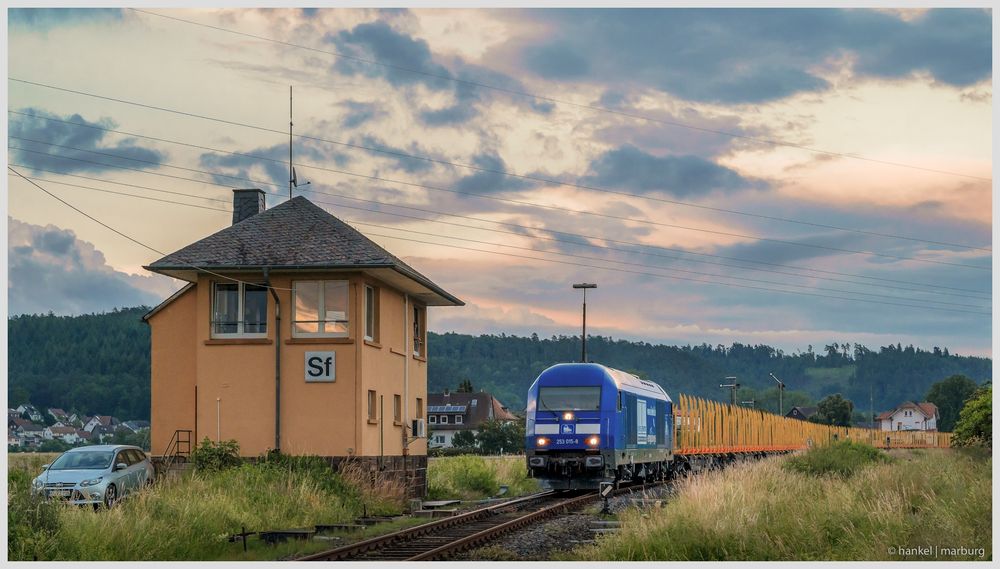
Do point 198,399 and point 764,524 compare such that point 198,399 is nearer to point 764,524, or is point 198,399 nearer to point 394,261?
point 394,261

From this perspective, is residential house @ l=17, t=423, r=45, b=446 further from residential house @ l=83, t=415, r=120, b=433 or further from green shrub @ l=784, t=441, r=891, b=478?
green shrub @ l=784, t=441, r=891, b=478

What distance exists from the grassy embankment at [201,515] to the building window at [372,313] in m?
3.82

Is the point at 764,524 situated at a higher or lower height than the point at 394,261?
lower

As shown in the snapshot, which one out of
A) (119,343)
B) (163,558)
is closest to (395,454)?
(163,558)

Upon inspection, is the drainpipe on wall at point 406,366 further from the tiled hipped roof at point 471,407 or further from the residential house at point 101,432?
the tiled hipped roof at point 471,407

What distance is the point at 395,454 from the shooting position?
3058 cm

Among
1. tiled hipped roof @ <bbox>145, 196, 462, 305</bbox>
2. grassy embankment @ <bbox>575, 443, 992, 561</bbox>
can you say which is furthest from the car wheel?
grassy embankment @ <bbox>575, 443, 992, 561</bbox>

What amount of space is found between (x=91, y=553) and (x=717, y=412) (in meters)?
40.9

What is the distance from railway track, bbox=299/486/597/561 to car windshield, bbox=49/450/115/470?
8.46 metres

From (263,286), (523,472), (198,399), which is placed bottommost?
(523,472)

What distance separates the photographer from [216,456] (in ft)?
88.3

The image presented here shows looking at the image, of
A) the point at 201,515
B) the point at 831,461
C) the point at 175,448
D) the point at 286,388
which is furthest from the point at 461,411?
the point at 201,515

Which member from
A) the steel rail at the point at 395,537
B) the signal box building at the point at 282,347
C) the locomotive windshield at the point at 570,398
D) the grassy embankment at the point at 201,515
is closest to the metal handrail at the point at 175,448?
the signal box building at the point at 282,347

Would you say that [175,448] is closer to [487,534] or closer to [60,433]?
[487,534]
